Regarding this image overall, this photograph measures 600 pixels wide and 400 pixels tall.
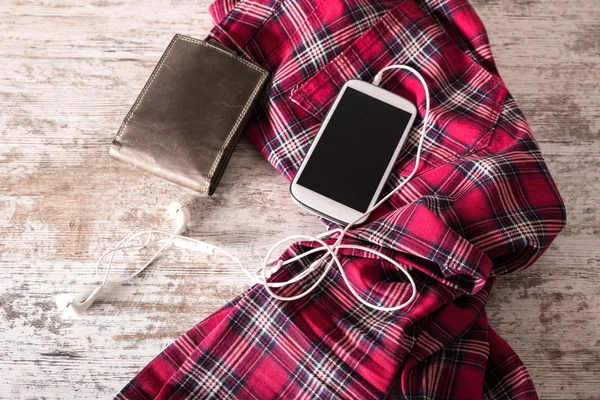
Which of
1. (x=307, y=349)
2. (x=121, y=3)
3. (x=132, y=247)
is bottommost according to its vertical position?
(x=307, y=349)

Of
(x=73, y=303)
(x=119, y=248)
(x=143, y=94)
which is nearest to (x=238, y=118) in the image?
(x=143, y=94)

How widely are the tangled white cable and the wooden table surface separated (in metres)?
0.02

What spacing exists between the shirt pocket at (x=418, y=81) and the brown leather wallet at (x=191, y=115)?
0.10 metres

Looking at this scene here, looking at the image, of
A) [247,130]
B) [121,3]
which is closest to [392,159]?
[247,130]

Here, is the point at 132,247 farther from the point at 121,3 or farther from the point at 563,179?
the point at 563,179

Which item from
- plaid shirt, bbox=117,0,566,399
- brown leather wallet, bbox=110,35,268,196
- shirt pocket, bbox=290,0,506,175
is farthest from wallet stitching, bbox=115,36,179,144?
shirt pocket, bbox=290,0,506,175

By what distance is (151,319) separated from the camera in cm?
91

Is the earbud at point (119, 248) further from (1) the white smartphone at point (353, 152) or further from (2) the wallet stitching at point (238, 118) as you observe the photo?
(1) the white smartphone at point (353, 152)

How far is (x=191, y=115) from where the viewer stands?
2.96 feet

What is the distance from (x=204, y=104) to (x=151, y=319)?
1.23 ft

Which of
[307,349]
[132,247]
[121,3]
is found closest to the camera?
[307,349]

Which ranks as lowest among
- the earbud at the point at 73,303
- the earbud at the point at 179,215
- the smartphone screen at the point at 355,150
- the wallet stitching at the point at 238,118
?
the earbud at the point at 73,303

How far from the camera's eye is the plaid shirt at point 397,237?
2.70ft

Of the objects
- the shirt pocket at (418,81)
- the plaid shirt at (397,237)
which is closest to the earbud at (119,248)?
the plaid shirt at (397,237)
